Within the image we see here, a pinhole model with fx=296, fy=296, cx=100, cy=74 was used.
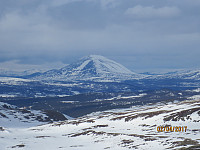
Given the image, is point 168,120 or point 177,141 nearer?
point 177,141

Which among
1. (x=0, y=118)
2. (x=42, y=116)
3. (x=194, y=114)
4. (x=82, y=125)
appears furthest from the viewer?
(x=42, y=116)

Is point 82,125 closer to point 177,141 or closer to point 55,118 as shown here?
point 177,141

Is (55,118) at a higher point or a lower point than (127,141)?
lower

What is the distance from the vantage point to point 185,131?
55.9m

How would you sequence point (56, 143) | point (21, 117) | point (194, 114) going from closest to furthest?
point (56, 143) → point (194, 114) → point (21, 117)

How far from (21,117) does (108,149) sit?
118065 mm

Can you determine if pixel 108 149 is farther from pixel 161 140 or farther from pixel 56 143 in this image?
pixel 56 143

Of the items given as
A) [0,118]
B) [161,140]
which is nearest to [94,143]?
[161,140]
